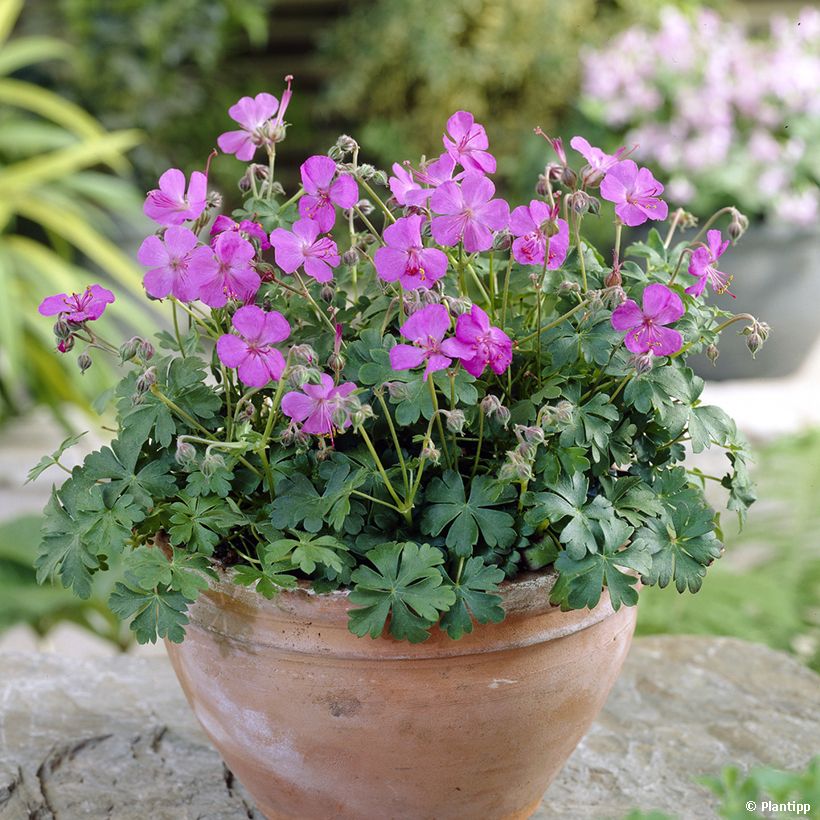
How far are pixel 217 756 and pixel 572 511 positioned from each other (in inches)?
20.6

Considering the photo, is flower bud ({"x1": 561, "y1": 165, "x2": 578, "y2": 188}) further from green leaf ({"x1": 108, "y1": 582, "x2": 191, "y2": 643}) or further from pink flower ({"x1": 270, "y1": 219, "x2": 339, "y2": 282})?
green leaf ({"x1": 108, "y1": 582, "x2": 191, "y2": 643})

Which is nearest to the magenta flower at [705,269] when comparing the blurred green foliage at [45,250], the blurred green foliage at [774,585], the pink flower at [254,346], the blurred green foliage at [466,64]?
the pink flower at [254,346]

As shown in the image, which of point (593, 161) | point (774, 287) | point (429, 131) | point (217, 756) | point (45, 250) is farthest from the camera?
point (429, 131)

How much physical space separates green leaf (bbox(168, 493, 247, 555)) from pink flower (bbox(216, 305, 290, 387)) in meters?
0.11

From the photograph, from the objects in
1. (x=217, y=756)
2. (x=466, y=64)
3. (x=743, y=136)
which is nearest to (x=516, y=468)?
(x=217, y=756)

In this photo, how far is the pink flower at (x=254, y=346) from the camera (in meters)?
0.77

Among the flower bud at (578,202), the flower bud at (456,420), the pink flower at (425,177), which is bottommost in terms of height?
the flower bud at (456,420)

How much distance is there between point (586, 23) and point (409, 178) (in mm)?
3829

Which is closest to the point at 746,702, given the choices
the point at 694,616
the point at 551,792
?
the point at 551,792

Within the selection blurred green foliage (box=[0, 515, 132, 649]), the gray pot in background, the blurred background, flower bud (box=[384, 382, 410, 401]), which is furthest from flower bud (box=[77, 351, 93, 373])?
the gray pot in background

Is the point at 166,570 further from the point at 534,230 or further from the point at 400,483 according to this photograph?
the point at 534,230

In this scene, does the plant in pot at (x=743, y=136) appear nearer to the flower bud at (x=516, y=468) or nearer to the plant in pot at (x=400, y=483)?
the plant in pot at (x=400, y=483)

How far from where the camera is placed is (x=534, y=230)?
81 centimetres

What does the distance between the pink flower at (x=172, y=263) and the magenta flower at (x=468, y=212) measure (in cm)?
17
